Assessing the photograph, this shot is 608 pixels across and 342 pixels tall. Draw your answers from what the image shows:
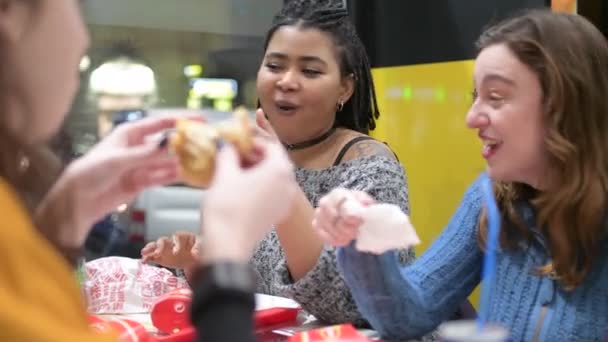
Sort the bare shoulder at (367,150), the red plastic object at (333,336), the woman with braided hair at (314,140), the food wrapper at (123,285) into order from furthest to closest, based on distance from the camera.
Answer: the bare shoulder at (367,150), the woman with braided hair at (314,140), the food wrapper at (123,285), the red plastic object at (333,336)

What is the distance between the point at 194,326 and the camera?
682 millimetres

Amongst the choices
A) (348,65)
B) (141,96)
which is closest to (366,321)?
(348,65)

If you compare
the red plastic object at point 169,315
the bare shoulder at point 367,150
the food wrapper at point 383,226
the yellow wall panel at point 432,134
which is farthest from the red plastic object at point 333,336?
the yellow wall panel at point 432,134

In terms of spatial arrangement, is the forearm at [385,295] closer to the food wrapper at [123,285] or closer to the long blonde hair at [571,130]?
the long blonde hair at [571,130]

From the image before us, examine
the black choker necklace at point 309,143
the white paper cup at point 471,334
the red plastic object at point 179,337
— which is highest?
the black choker necklace at point 309,143

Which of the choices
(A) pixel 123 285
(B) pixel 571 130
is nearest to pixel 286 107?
(A) pixel 123 285

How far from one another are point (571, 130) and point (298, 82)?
64 cm

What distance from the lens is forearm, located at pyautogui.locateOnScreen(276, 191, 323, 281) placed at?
5.02 ft

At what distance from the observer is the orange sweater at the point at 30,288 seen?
24.5 inches

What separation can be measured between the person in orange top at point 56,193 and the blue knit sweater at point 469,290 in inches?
22.3

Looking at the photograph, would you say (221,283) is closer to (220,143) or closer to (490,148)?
(220,143)

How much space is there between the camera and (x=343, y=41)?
187 centimetres

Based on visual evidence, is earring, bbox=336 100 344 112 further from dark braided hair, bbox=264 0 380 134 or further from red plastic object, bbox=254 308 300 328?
red plastic object, bbox=254 308 300 328

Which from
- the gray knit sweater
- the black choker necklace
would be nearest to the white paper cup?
the gray knit sweater
